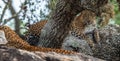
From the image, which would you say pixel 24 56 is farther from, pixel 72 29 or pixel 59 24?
pixel 72 29

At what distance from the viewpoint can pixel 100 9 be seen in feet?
17.6

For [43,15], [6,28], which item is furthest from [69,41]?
[6,28]

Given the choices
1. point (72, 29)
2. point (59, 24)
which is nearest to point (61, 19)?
point (59, 24)

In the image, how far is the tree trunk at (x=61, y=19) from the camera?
212 inches

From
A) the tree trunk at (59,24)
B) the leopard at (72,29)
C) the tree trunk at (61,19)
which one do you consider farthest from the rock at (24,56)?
the leopard at (72,29)

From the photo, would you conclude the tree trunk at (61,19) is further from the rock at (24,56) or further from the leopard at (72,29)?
the rock at (24,56)

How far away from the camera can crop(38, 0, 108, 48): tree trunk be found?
5.39 metres

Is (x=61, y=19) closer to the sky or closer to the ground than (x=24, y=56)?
closer to the sky

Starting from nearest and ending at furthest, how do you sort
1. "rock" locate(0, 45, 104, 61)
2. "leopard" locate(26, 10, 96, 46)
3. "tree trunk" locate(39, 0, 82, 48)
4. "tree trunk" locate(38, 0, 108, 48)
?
"rock" locate(0, 45, 104, 61), "tree trunk" locate(38, 0, 108, 48), "tree trunk" locate(39, 0, 82, 48), "leopard" locate(26, 10, 96, 46)

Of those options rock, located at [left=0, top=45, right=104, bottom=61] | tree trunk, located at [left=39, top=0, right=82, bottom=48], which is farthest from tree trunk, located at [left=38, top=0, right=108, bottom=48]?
rock, located at [left=0, top=45, right=104, bottom=61]

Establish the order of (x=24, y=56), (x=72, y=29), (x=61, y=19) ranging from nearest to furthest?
(x=24, y=56) < (x=61, y=19) < (x=72, y=29)

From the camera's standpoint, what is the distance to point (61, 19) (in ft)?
19.4

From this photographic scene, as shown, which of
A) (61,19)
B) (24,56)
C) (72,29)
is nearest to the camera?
(24,56)

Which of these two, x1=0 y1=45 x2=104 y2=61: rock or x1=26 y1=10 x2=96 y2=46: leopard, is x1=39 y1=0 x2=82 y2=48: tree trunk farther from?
x1=0 y1=45 x2=104 y2=61: rock
